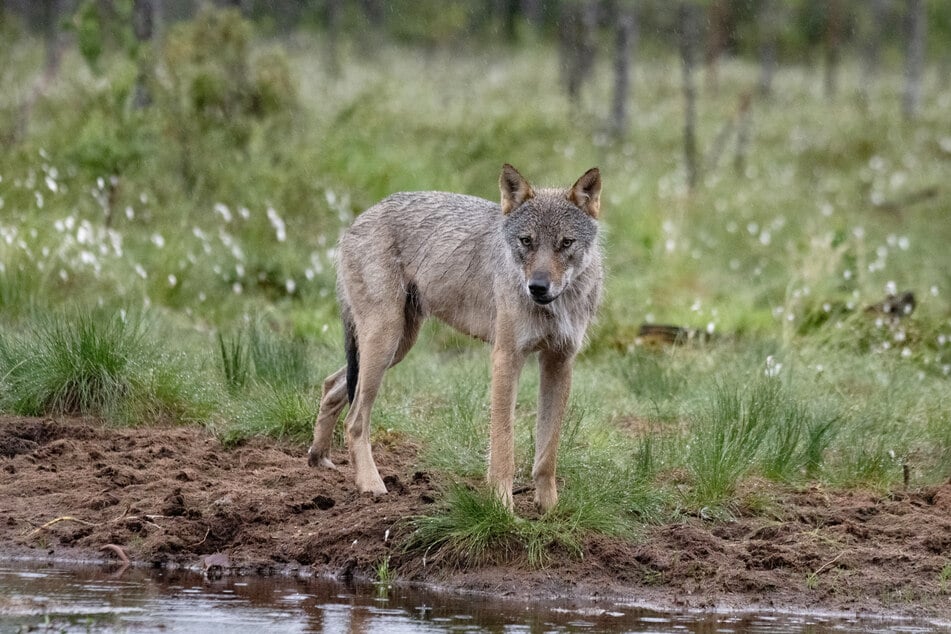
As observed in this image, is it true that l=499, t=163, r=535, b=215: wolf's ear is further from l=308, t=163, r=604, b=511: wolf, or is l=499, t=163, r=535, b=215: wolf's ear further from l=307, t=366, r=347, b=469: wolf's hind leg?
l=307, t=366, r=347, b=469: wolf's hind leg

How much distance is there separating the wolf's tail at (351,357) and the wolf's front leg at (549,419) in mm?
1293

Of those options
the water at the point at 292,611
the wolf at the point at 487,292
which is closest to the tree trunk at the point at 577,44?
the wolf at the point at 487,292

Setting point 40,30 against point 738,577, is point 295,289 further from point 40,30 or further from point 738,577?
point 40,30

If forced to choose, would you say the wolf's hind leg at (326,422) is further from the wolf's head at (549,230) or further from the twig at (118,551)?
the wolf's head at (549,230)

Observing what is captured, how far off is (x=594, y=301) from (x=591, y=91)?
112 feet

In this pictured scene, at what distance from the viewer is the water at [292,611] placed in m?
5.64

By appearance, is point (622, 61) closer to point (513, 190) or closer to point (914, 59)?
point (914, 59)

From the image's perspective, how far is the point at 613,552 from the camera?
6.71m

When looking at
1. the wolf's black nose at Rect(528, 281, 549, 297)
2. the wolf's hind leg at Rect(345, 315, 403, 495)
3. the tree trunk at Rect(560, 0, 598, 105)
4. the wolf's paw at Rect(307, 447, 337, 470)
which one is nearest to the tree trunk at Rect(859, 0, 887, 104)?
the tree trunk at Rect(560, 0, 598, 105)

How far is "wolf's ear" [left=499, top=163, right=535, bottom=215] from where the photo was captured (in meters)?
7.17

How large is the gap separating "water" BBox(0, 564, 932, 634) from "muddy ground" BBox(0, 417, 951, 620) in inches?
8.5

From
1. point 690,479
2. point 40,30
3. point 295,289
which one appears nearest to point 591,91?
point 40,30

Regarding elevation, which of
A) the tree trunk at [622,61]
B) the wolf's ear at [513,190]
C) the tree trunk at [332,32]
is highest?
→ the tree trunk at [332,32]

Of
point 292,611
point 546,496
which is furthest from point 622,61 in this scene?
point 292,611
